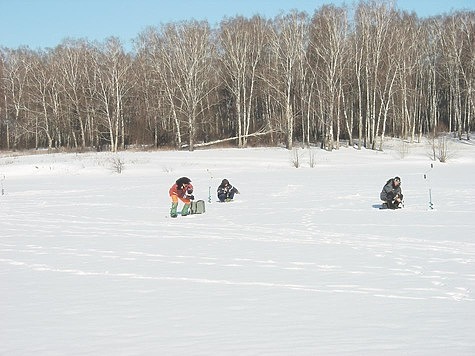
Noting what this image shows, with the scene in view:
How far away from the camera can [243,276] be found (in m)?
8.62

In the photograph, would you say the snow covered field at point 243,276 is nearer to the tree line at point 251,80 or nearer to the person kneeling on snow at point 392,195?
the person kneeling on snow at point 392,195

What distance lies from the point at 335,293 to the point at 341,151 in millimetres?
37931

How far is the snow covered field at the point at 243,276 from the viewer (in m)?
5.54

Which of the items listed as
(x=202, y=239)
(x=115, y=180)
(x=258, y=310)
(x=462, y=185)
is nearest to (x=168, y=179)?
(x=115, y=180)

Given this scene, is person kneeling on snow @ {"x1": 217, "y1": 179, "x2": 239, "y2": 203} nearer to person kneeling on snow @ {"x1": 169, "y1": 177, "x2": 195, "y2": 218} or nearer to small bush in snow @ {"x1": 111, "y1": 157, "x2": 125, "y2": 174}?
person kneeling on snow @ {"x1": 169, "y1": 177, "x2": 195, "y2": 218}

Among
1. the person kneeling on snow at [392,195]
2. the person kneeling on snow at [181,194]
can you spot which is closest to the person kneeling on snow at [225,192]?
the person kneeling on snow at [181,194]

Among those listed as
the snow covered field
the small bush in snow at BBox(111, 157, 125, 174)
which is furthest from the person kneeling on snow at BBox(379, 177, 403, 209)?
the small bush in snow at BBox(111, 157, 125, 174)

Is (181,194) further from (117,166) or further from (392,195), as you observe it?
(117,166)

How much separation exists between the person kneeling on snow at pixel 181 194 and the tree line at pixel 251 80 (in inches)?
1115

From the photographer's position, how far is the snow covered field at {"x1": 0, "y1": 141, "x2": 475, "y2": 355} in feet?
18.2

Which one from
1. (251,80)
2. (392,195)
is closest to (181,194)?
(392,195)

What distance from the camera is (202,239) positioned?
42.2 ft

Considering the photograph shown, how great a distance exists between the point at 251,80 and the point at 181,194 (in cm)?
3535

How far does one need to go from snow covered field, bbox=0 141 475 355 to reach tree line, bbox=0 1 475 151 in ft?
85.9
